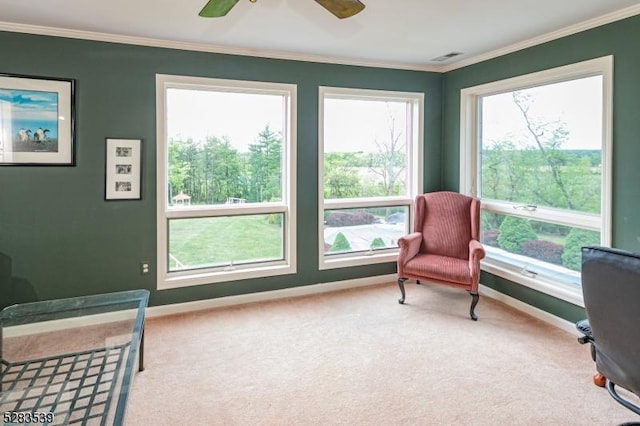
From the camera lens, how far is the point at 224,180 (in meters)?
3.96

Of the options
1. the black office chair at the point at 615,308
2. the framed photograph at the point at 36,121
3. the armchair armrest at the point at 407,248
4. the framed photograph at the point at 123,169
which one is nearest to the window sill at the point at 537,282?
the armchair armrest at the point at 407,248

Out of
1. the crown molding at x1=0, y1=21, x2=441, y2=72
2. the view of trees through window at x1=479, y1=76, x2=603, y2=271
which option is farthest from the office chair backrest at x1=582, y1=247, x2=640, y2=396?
the crown molding at x1=0, y1=21, x2=441, y2=72

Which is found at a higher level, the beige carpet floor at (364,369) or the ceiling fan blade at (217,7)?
the ceiling fan blade at (217,7)

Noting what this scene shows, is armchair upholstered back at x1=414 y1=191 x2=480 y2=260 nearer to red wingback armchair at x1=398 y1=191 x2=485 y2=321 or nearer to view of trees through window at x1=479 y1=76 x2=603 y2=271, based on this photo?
red wingback armchair at x1=398 y1=191 x2=485 y2=321

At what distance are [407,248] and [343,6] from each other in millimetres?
2521

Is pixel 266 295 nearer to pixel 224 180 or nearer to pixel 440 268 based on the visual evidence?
pixel 224 180

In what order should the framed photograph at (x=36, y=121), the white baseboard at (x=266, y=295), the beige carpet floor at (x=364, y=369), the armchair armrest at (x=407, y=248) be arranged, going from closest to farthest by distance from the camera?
1. the beige carpet floor at (x=364, y=369)
2. the framed photograph at (x=36, y=121)
3. the white baseboard at (x=266, y=295)
4. the armchair armrest at (x=407, y=248)

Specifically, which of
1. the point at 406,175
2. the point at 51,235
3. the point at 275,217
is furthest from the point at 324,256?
the point at 51,235

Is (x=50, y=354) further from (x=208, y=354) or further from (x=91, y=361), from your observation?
(x=208, y=354)

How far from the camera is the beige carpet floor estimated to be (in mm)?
2242

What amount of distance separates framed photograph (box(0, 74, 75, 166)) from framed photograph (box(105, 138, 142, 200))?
285 mm

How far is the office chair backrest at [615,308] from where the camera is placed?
1.55m

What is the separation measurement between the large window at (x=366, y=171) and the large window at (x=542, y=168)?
0.64 metres

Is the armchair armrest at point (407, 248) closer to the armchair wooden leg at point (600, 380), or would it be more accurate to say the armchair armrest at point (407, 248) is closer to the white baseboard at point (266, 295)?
the white baseboard at point (266, 295)
